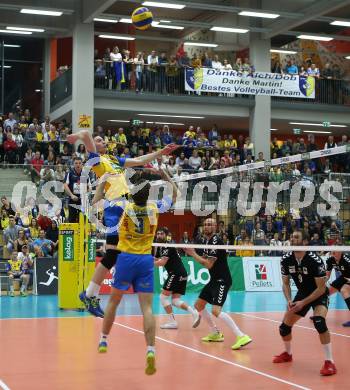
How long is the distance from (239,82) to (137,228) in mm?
24324

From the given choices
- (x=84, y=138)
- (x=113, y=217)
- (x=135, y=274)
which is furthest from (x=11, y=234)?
(x=135, y=274)

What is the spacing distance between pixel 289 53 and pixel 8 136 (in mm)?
18279

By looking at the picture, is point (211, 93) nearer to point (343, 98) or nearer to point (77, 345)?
point (343, 98)

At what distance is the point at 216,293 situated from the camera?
1203cm

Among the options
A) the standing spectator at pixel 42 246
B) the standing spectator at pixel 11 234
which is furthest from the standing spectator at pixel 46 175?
the standing spectator at pixel 42 246

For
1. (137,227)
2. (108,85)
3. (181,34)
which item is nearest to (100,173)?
(137,227)

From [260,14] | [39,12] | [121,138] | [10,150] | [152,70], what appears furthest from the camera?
[152,70]

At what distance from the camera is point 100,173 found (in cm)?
1013

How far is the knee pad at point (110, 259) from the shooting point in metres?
10.0

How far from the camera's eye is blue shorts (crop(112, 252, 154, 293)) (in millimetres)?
8719

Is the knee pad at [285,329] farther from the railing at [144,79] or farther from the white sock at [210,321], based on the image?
the railing at [144,79]

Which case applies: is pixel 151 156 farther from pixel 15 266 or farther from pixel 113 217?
pixel 15 266

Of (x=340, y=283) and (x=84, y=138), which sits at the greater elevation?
(x=84, y=138)

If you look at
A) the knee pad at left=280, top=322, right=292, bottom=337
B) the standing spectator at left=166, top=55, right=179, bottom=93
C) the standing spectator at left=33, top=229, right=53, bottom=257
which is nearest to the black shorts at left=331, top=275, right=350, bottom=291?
the knee pad at left=280, top=322, right=292, bottom=337
